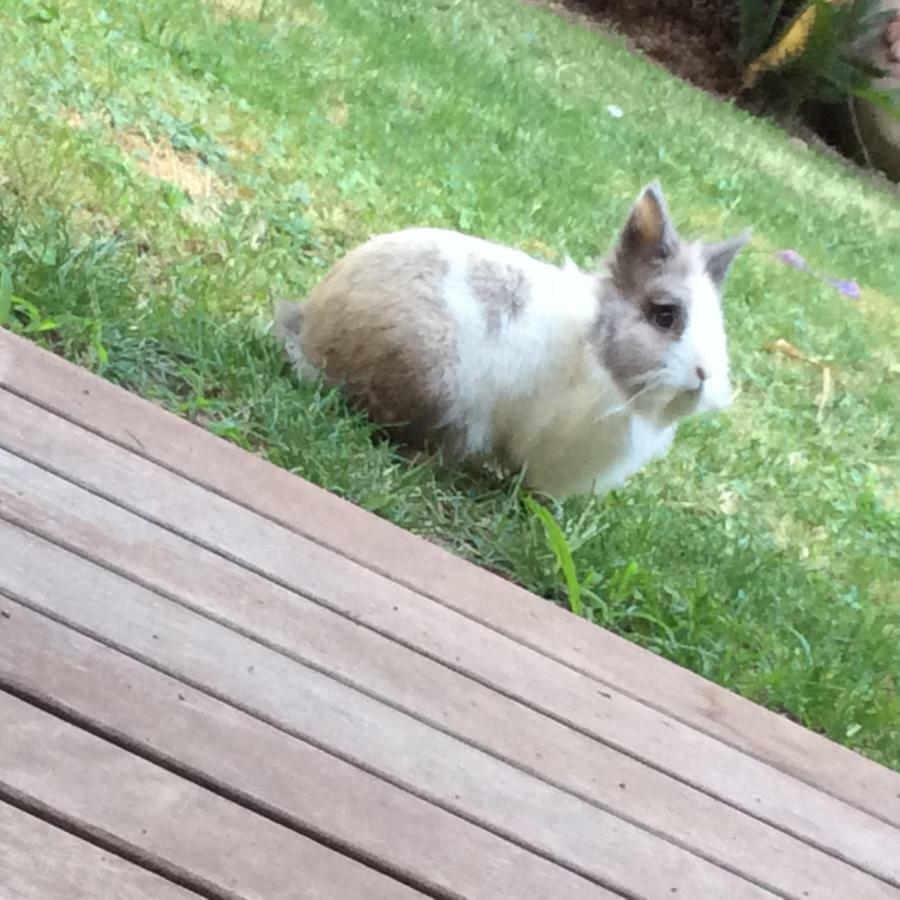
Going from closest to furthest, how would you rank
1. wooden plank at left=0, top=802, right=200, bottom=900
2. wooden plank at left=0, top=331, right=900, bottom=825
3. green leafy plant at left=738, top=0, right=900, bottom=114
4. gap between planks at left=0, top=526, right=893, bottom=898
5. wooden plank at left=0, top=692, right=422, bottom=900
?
1. wooden plank at left=0, top=802, right=200, bottom=900
2. wooden plank at left=0, top=692, right=422, bottom=900
3. gap between planks at left=0, top=526, right=893, bottom=898
4. wooden plank at left=0, top=331, right=900, bottom=825
5. green leafy plant at left=738, top=0, right=900, bottom=114

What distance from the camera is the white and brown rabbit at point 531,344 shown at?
9.30 feet

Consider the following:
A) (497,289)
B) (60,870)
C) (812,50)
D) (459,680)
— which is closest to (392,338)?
(497,289)

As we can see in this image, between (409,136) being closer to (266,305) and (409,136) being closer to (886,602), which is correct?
(266,305)

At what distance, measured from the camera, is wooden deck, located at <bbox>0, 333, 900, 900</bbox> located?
159cm

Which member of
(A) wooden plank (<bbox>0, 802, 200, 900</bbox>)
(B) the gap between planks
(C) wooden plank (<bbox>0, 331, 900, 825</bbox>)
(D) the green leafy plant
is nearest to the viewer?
(A) wooden plank (<bbox>0, 802, 200, 900</bbox>)

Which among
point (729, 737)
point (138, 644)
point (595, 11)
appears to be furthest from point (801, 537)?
point (595, 11)

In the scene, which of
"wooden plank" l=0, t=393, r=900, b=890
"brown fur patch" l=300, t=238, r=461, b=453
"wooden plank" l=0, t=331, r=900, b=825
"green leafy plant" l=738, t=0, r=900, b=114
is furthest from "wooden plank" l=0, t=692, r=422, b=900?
"green leafy plant" l=738, t=0, r=900, b=114

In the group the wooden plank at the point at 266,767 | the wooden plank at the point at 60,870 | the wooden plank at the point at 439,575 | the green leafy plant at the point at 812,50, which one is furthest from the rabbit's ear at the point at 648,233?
the green leafy plant at the point at 812,50

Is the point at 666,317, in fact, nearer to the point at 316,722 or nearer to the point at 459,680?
the point at 459,680

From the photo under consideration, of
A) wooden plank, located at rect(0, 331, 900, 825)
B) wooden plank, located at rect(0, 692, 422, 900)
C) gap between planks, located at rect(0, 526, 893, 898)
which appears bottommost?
wooden plank, located at rect(0, 331, 900, 825)

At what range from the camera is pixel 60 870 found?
1.44 meters

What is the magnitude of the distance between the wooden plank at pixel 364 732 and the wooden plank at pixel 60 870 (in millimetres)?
331

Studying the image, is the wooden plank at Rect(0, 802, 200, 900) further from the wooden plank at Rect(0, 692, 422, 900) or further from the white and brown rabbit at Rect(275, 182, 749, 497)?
the white and brown rabbit at Rect(275, 182, 749, 497)

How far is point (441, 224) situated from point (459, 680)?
2.44 m
